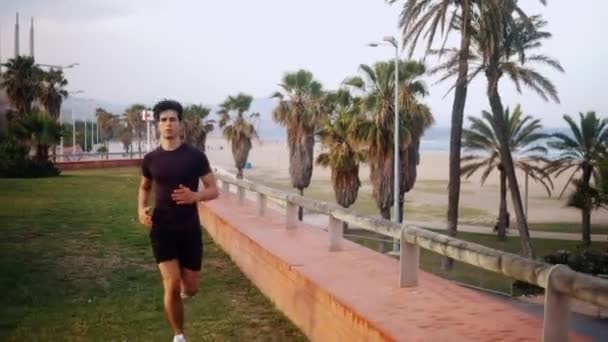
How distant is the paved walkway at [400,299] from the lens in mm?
3535

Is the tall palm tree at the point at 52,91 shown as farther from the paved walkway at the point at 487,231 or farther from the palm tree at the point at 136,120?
the palm tree at the point at 136,120

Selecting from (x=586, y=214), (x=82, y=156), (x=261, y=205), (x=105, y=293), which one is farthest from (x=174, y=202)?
(x=82, y=156)

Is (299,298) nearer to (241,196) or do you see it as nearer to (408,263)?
(408,263)

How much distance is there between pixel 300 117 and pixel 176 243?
36.4 metres

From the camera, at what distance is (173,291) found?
4480 millimetres

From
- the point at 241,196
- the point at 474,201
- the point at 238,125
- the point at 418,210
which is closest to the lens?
the point at 241,196

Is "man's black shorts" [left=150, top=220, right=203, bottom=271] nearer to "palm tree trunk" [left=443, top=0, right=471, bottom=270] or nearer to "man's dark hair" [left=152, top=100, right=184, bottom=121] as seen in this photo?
"man's dark hair" [left=152, top=100, right=184, bottom=121]

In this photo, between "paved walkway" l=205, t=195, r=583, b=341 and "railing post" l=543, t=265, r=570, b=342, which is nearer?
"railing post" l=543, t=265, r=570, b=342

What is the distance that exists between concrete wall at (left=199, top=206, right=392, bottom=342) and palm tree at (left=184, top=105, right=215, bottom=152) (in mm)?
49915

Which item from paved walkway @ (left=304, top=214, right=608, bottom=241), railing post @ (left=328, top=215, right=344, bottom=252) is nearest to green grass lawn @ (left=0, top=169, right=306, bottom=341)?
railing post @ (left=328, top=215, right=344, bottom=252)

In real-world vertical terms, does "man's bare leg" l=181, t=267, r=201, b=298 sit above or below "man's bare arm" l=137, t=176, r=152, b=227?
below

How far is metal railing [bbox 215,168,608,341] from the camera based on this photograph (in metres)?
2.81

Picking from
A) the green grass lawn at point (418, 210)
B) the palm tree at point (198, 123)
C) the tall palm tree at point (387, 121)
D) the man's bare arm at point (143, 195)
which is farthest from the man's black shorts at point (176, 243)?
the palm tree at point (198, 123)

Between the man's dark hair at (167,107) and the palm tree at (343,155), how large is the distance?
27251 mm
